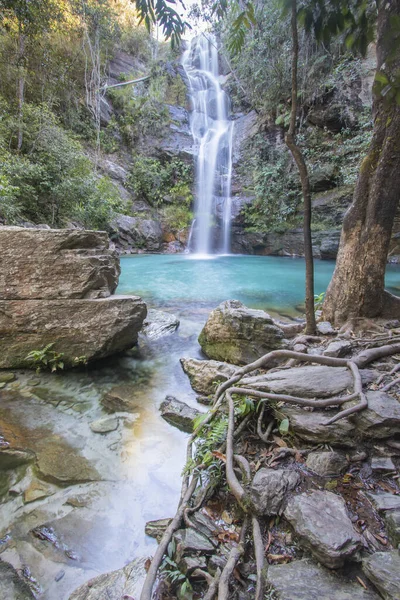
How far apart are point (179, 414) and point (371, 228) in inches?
134

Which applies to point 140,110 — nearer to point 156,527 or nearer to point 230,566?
point 156,527

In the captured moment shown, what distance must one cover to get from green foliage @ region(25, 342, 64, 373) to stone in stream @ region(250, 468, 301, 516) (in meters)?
3.05

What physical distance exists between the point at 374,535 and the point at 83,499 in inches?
74.5

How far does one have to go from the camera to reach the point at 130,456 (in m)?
2.57

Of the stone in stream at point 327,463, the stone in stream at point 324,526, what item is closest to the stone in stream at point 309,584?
the stone in stream at point 324,526

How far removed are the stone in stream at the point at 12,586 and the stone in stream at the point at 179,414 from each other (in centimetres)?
162

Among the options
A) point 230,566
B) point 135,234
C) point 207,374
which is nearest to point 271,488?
point 230,566

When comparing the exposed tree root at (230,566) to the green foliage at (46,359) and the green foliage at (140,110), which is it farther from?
the green foliage at (140,110)

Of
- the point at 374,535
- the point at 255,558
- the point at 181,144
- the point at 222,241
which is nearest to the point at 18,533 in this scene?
the point at 255,558

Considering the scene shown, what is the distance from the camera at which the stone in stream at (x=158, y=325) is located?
5410mm

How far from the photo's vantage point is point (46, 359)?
381 cm

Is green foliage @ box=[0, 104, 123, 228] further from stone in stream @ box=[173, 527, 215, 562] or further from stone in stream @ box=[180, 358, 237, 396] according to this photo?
stone in stream @ box=[173, 527, 215, 562]

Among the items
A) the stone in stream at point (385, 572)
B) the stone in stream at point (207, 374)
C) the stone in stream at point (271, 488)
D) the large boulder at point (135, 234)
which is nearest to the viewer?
the stone in stream at point (385, 572)

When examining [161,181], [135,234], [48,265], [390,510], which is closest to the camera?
[390,510]
